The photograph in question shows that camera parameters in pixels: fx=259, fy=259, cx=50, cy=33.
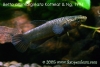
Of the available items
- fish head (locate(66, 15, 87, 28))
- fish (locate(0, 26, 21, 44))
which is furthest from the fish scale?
fish head (locate(66, 15, 87, 28))

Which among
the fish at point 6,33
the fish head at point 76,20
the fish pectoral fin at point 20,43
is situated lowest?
the fish pectoral fin at point 20,43

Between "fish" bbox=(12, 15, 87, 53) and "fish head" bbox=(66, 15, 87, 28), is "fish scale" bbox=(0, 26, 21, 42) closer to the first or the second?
"fish" bbox=(12, 15, 87, 53)

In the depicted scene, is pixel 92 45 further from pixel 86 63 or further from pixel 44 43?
pixel 44 43

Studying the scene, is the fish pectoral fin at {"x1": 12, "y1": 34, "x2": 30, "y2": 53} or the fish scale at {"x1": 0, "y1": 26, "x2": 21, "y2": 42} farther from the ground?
the fish scale at {"x1": 0, "y1": 26, "x2": 21, "y2": 42}

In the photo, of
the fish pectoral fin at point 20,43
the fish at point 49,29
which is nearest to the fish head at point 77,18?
the fish at point 49,29

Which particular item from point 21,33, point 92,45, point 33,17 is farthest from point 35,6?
point 92,45

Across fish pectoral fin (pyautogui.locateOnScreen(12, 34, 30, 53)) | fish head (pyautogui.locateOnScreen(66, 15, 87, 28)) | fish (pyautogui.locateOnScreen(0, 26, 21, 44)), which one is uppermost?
fish head (pyautogui.locateOnScreen(66, 15, 87, 28))

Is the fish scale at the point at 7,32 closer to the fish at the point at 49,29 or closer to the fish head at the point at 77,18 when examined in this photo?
the fish at the point at 49,29

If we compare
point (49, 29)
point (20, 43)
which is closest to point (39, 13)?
point (49, 29)
